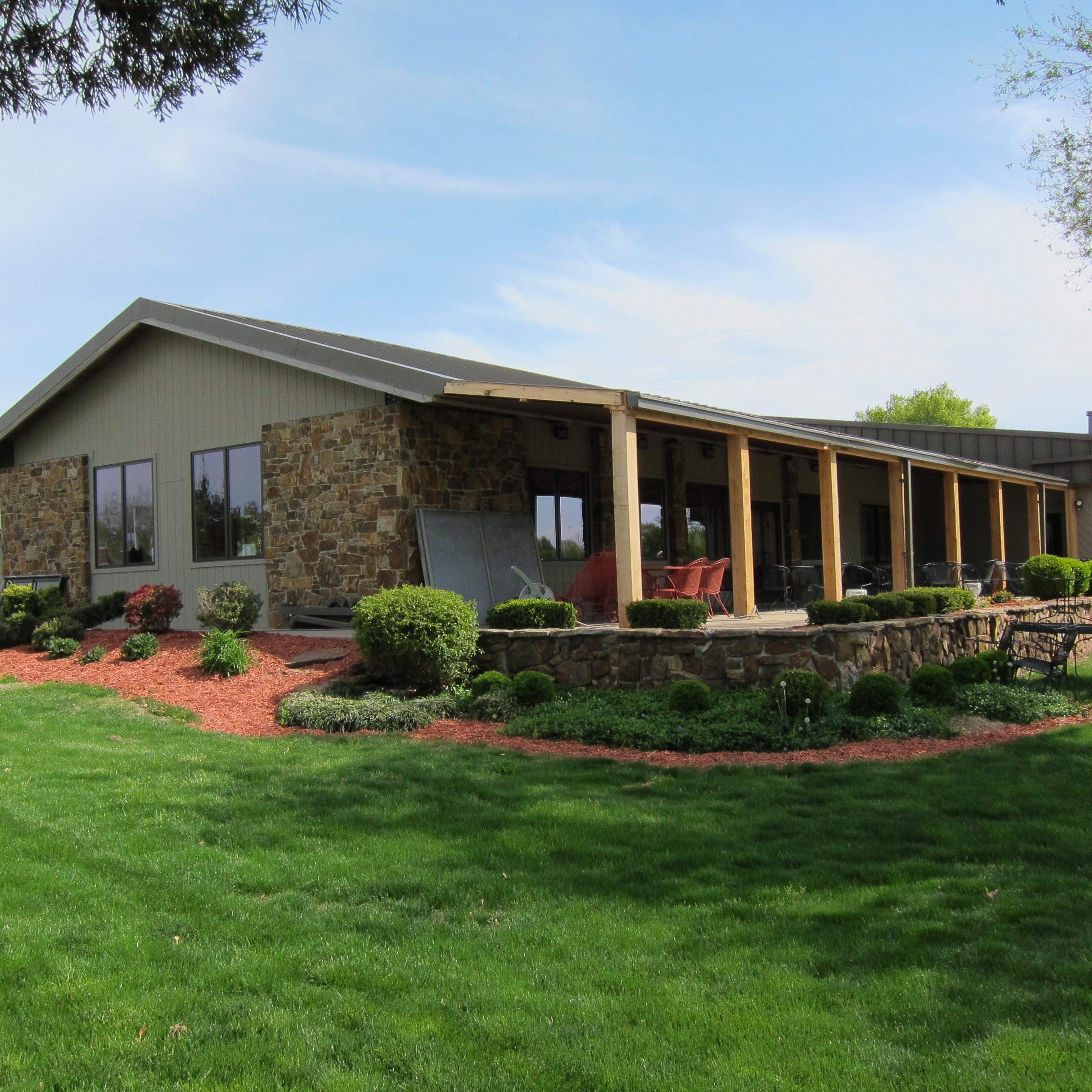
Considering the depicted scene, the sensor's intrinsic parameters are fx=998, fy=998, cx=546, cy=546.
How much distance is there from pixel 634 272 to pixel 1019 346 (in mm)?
8967

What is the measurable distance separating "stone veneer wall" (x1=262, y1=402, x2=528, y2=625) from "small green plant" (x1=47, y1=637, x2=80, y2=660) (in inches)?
96.7

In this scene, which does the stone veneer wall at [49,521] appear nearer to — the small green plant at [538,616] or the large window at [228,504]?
the large window at [228,504]

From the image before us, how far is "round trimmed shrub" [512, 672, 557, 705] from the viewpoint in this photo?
29.0 feet

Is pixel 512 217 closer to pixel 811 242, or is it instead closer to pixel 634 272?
pixel 634 272

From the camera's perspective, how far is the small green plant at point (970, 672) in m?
9.81

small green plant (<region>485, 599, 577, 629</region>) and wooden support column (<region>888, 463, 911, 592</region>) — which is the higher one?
wooden support column (<region>888, 463, 911, 592</region>)

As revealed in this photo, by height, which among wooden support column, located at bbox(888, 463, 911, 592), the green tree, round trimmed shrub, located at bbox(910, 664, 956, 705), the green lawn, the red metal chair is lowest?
the green lawn

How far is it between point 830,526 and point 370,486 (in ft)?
20.0

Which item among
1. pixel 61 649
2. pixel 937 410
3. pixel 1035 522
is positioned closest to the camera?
pixel 61 649

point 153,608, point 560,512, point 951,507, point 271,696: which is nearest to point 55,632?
point 153,608

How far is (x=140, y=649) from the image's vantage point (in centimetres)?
1180

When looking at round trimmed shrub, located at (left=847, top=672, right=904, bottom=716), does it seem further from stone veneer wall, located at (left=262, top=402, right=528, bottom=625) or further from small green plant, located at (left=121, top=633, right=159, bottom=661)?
small green plant, located at (left=121, top=633, right=159, bottom=661)

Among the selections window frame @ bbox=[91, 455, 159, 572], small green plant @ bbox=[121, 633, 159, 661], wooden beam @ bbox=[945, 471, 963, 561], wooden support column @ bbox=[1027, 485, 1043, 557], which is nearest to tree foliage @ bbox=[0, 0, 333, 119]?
small green plant @ bbox=[121, 633, 159, 661]

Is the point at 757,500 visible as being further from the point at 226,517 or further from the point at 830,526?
the point at 226,517
